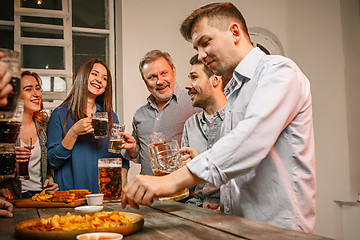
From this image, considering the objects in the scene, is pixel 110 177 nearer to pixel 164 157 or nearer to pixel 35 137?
pixel 164 157

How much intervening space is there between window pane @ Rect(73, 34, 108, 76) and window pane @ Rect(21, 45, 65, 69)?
194 mm

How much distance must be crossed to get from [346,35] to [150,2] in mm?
2730

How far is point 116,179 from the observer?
6.48 feet

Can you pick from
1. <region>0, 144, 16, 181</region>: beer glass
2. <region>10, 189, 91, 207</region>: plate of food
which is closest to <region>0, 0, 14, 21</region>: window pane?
<region>0, 144, 16, 181</region>: beer glass

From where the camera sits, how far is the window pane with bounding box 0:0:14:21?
4.21m

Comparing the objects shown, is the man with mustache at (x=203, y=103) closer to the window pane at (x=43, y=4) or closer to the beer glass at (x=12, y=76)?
the beer glass at (x=12, y=76)

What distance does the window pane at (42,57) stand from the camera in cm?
418

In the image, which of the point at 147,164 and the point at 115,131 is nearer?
the point at 115,131

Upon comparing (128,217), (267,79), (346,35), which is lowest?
(128,217)

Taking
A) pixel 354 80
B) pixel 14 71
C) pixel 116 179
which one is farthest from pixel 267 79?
pixel 354 80

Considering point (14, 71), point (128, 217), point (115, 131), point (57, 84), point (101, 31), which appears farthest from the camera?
point (101, 31)

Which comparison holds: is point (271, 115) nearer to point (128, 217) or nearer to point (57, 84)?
point (128, 217)

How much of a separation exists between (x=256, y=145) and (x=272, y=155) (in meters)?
0.17

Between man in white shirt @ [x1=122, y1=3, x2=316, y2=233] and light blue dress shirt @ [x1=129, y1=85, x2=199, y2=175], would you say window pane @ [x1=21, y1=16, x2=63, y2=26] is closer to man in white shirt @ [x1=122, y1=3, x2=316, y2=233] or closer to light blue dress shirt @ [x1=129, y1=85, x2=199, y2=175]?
light blue dress shirt @ [x1=129, y1=85, x2=199, y2=175]
